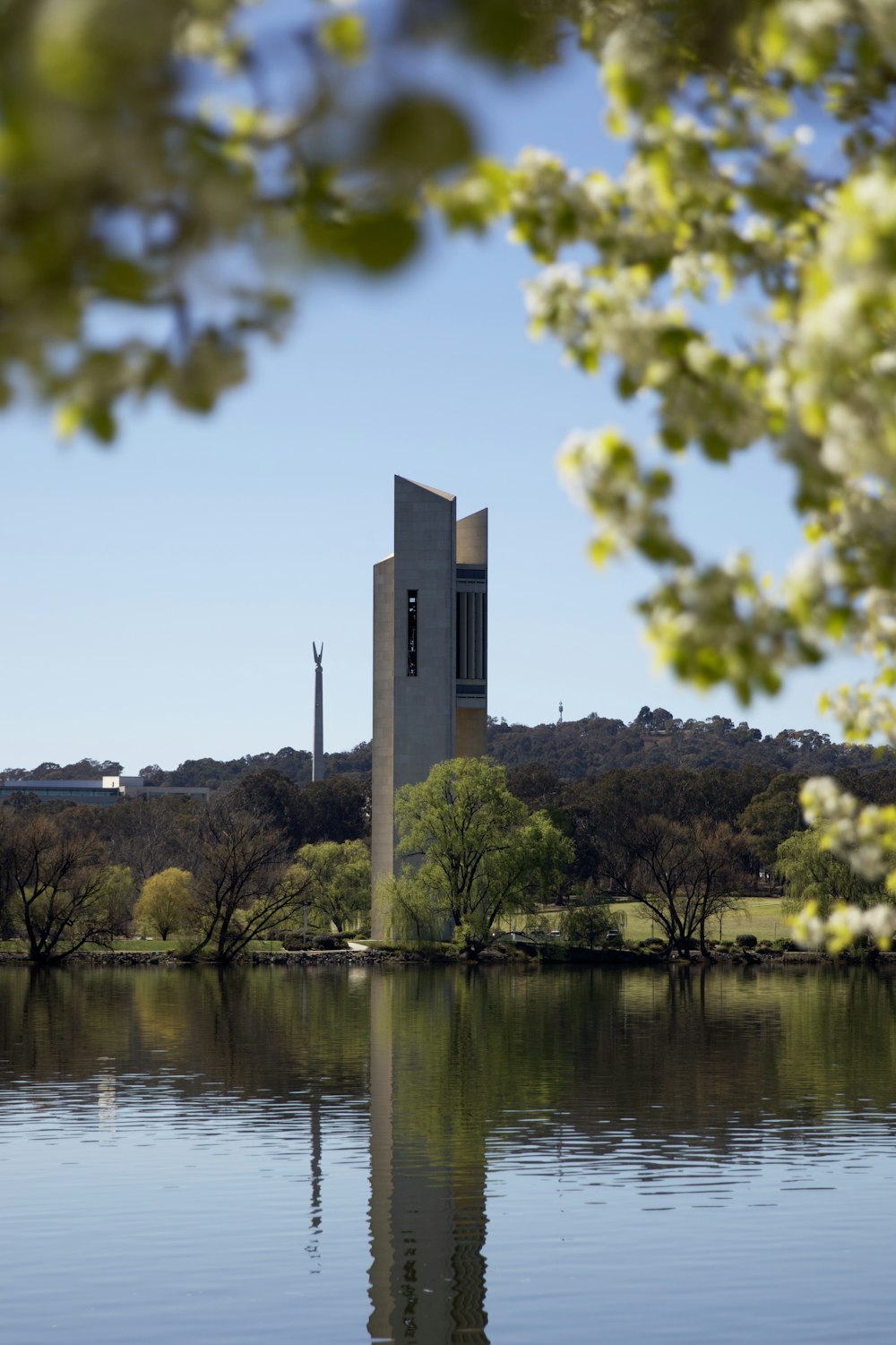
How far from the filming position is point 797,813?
108 metres

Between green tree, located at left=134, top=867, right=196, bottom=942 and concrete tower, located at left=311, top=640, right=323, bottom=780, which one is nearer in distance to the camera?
green tree, located at left=134, top=867, right=196, bottom=942

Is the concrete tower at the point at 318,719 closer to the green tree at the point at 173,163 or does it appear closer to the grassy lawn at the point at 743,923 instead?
the grassy lawn at the point at 743,923

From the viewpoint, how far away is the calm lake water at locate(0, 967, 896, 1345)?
15727 millimetres

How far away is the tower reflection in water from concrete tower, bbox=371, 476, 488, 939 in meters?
45.2

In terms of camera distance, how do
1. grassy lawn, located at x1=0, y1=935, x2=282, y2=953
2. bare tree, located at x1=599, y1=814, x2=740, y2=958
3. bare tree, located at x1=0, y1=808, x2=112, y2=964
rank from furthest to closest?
bare tree, located at x1=599, y1=814, x2=740, y2=958 < grassy lawn, located at x1=0, y1=935, x2=282, y2=953 < bare tree, located at x1=0, y1=808, x2=112, y2=964

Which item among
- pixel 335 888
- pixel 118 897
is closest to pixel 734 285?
pixel 118 897

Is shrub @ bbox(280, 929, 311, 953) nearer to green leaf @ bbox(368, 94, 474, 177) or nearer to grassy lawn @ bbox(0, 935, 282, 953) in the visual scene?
grassy lawn @ bbox(0, 935, 282, 953)

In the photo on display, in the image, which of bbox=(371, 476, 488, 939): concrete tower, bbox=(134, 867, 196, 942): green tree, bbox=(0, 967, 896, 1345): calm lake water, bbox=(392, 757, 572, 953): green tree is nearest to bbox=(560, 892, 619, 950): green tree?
bbox=(392, 757, 572, 953): green tree

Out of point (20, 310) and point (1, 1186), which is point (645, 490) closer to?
point (20, 310)

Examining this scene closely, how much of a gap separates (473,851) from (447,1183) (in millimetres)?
51861

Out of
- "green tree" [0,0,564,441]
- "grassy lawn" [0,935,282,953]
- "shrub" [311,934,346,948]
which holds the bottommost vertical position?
"grassy lawn" [0,935,282,953]

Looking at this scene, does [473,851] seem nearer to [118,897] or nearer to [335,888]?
[335,888]

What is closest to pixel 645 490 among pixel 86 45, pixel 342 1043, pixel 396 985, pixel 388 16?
pixel 388 16

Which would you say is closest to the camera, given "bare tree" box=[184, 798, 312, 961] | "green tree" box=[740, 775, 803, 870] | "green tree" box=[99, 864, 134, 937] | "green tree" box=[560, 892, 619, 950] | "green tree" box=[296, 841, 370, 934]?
"bare tree" box=[184, 798, 312, 961]
